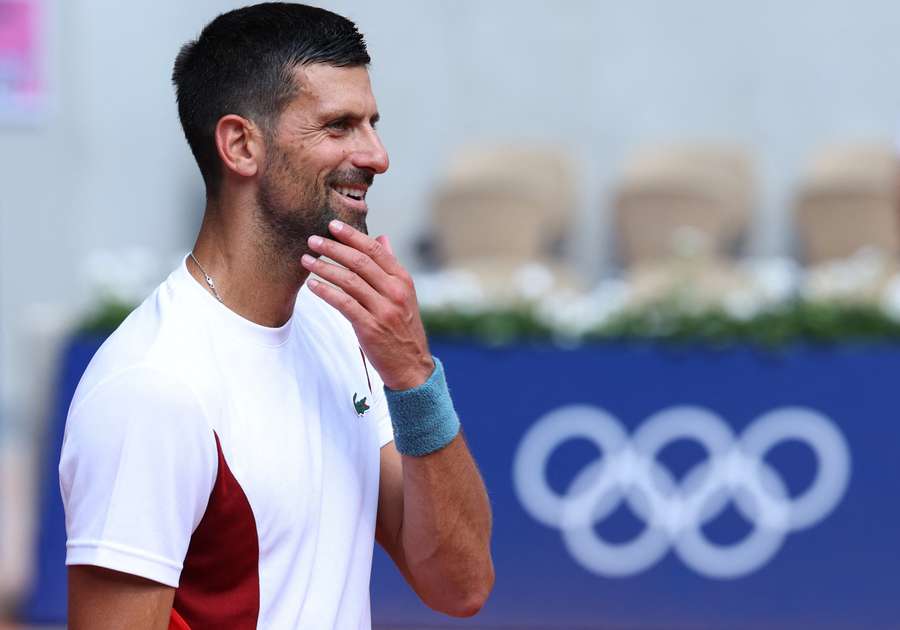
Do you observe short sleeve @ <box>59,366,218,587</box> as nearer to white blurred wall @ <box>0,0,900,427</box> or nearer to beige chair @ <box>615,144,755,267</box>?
beige chair @ <box>615,144,755,267</box>

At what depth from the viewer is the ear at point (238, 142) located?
2.21m

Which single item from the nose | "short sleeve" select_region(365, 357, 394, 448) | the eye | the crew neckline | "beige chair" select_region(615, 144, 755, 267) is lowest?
"beige chair" select_region(615, 144, 755, 267)

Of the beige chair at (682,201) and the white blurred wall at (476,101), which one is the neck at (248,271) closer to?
the beige chair at (682,201)

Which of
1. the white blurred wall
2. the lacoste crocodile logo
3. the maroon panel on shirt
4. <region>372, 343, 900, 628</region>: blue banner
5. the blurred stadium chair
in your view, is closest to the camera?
the maroon panel on shirt

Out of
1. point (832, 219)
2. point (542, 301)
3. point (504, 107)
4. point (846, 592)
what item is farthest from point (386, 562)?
point (504, 107)

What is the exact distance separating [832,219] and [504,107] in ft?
9.60

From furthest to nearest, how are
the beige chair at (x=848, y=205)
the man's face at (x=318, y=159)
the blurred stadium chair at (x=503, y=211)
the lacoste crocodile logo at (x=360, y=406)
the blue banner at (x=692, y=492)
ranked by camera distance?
the blurred stadium chair at (x=503, y=211) → the beige chair at (x=848, y=205) → the blue banner at (x=692, y=492) → the lacoste crocodile logo at (x=360, y=406) → the man's face at (x=318, y=159)

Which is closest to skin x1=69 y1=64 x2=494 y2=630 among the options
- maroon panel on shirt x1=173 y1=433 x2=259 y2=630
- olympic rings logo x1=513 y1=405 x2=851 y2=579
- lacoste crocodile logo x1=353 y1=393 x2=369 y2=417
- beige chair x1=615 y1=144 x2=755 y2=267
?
lacoste crocodile logo x1=353 y1=393 x2=369 y2=417

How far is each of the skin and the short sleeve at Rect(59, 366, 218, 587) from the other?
0.95 feet

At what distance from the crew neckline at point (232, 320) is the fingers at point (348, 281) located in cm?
14

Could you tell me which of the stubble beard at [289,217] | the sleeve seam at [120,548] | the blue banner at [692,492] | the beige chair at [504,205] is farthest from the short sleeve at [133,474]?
the beige chair at [504,205]

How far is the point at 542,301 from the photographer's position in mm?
6555

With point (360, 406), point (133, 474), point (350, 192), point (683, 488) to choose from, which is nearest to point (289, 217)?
point (350, 192)

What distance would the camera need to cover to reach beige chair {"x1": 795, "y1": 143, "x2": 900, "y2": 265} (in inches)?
366
